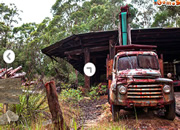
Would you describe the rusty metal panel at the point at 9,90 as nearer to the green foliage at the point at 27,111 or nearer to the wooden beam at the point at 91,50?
the green foliage at the point at 27,111

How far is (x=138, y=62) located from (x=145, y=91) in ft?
4.34

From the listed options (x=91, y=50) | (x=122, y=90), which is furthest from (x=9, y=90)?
(x=91, y=50)

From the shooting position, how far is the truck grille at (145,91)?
4875 millimetres

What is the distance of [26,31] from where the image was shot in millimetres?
36875

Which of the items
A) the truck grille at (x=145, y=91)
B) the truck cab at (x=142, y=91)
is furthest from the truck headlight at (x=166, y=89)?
the truck grille at (x=145, y=91)

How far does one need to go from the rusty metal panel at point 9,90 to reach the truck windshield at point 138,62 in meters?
3.38

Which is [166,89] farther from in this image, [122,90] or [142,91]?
[122,90]

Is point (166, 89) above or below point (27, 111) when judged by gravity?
above

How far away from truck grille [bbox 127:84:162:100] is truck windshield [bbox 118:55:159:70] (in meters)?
1.04

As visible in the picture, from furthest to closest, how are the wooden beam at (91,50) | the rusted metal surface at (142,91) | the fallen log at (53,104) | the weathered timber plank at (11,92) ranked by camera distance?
1. the wooden beam at (91,50)
2. the rusted metal surface at (142,91)
3. the weathered timber plank at (11,92)
4. the fallen log at (53,104)

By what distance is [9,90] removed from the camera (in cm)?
435

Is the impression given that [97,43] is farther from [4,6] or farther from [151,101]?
[4,6]

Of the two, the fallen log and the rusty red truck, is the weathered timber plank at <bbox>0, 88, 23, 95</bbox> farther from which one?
the rusty red truck

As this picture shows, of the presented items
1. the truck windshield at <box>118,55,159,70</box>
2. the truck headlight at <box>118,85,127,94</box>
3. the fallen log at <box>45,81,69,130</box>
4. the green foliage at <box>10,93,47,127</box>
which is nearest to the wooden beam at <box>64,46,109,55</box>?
the truck windshield at <box>118,55,159,70</box>
